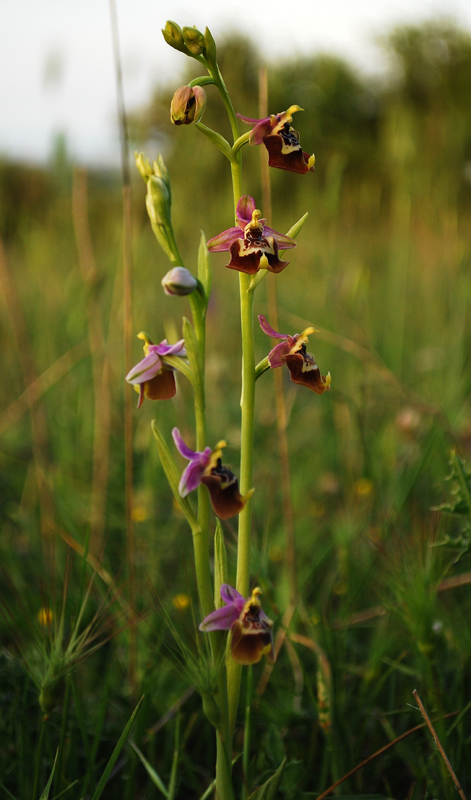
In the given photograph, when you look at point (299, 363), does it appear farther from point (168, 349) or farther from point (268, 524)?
point (268, 524)

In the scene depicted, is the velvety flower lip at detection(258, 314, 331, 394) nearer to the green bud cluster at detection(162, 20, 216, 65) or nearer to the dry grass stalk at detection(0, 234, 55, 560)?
the green bud cluster at detection(162, 20, 216, 65)

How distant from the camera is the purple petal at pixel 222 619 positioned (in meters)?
0.72

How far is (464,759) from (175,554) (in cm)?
90

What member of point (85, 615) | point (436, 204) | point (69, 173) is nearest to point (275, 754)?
point (85, 615)

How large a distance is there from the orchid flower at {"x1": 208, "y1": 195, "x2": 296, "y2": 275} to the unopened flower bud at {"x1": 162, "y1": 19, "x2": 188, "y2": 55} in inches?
8.0

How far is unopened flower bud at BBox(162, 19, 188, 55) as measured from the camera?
2.33ft

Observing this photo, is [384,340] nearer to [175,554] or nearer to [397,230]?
[397,230]

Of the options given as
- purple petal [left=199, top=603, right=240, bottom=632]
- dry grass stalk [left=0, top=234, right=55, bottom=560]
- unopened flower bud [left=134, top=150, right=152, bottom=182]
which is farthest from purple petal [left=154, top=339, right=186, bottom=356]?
dry grass stalk [left=0, top=234, right=55, bottom=560]

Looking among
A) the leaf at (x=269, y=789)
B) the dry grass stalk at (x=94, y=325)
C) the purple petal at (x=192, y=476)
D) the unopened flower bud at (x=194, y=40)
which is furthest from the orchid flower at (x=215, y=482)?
the dry grass stalk at (x=94, y=325)

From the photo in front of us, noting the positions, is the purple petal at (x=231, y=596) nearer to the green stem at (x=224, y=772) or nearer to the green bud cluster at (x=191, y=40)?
the green stem at (x=224, y=772)

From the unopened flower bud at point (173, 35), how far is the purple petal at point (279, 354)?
40cm

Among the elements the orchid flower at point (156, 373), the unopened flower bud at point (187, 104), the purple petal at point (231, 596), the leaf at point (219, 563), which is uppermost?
the unopened flower bud at point (187, 104)

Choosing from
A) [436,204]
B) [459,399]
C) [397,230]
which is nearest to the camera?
[459,399]

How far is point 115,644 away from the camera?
50.4 inches
